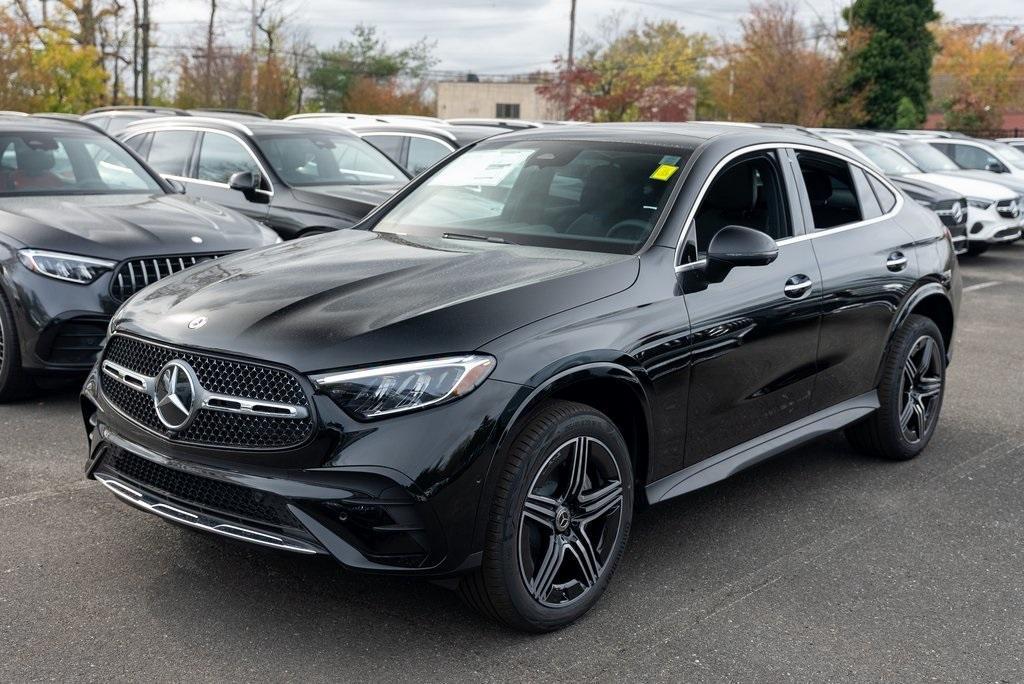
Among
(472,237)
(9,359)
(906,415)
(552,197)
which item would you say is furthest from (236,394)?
(906,415)

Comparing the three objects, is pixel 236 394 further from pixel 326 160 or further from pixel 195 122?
pixel 195 122

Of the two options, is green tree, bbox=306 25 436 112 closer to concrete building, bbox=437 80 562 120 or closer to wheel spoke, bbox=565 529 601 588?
concrete building, bbox=437 80 562 120

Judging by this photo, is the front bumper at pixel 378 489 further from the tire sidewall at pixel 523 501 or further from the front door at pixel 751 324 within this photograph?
the front door at pixel 751 324

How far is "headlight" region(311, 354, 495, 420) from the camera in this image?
10.9ft

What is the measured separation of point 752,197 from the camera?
4.93 metres

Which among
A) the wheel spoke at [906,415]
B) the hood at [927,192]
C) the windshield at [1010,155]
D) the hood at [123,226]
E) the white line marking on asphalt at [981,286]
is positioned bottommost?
the white line marking on asphalt at [981,286]

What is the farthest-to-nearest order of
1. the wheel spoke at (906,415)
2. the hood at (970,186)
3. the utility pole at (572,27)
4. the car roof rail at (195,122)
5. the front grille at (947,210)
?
the utility pole at (572,27), the hood at (970,186), the front grille at (947,210), the car roof rail at (195,122), the wheel spoke at (906,415)

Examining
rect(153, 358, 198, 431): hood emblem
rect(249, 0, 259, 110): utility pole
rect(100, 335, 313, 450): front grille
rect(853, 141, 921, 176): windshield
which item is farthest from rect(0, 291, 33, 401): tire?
rect(249, 0, 259, 110): utility pole

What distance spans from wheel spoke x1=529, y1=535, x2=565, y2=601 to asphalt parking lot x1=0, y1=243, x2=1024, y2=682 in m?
0.17

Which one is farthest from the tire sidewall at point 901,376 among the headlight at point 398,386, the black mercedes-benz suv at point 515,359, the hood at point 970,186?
the hood at point 970,186

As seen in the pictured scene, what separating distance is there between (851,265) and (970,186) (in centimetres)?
1219

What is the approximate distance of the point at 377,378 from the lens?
335 centimetres

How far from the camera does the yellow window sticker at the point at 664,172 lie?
4.55 meters

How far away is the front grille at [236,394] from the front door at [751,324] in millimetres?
1523
